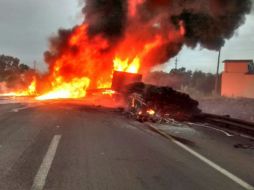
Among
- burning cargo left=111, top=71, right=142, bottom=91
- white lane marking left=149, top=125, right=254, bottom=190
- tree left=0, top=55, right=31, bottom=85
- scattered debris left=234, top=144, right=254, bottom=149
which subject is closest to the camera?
white lane marking left=149, top=125, right=254, bottom=190

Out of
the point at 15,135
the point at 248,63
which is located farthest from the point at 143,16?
A: the point at 248,63

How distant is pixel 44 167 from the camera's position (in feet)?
29.7

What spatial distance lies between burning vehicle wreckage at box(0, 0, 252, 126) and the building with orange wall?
30766 millimetres

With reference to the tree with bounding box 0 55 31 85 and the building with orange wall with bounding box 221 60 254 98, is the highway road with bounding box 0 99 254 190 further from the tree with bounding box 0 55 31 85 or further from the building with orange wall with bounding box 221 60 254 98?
the tree with bounding box 0 55 31 85

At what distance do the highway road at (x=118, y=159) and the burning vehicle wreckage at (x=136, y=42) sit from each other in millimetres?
7589

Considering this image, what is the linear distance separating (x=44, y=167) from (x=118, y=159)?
173 cm

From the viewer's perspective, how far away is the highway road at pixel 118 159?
26.3 ft

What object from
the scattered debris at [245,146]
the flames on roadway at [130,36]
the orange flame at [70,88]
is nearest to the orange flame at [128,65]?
the flames on roadway at [130,36]

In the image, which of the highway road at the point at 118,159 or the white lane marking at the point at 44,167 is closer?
the white lane marking at the point at 44,167

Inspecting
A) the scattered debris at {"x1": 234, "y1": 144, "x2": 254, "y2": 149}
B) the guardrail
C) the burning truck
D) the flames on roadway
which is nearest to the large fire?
the flames on roadway

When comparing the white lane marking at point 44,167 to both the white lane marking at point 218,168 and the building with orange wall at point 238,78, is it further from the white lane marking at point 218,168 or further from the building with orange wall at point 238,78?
the building with orange wall at point 238,78

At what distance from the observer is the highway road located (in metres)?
8.01

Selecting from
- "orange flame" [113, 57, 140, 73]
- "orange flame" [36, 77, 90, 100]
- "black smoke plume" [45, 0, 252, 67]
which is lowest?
"orange flame" [36, 77, 90, 100]

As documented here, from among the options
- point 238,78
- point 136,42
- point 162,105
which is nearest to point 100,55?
point 136,42
